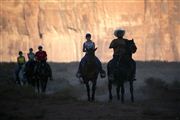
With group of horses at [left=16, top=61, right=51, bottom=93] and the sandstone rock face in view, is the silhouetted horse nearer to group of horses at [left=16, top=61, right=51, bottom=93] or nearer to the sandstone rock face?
group of horses at [left=16, top=61, right=51, bottom=93]

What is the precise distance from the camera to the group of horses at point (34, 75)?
2123 centimetres

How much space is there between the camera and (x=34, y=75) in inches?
858

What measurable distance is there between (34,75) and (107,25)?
141 ft

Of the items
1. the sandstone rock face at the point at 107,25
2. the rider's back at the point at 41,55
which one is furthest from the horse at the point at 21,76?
the sandstone rock face at the point at 107,25

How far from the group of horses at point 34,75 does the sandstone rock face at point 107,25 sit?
3677cm

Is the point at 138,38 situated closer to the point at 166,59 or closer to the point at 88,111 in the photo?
the point at 166,59

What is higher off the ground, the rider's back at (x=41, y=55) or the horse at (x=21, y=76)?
the rider's back at (x=41, y=55)

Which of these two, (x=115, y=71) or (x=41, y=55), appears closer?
(x=115, y=71)

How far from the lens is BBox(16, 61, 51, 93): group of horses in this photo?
2123 cm

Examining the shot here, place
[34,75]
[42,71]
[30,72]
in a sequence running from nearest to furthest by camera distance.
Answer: [42,71]
[34,75]
[30,72]

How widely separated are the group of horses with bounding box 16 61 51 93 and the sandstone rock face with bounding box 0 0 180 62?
36.8m

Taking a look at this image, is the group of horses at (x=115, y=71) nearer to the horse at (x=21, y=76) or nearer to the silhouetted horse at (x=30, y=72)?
the silhouetted horse at (x=30, y=72)

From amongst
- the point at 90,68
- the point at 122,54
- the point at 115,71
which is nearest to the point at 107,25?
the point at 90,68

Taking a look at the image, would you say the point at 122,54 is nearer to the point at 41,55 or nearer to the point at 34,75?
the point at 41,55
